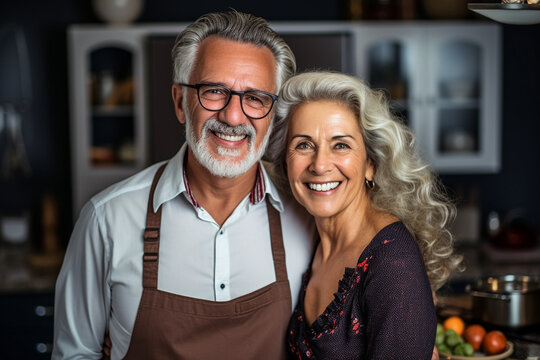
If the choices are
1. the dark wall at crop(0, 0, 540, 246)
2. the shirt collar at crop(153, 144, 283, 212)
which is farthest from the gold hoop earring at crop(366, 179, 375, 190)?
the dark wall at crop(0, 0, 540, 246)

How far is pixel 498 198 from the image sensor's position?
449 centimetres

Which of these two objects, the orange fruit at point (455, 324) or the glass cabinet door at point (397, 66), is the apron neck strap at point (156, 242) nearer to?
the orange fruit at point (455, 324)

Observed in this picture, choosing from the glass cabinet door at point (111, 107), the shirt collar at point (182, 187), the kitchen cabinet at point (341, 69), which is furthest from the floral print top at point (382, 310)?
the glass cabinet door at point (111, 107)

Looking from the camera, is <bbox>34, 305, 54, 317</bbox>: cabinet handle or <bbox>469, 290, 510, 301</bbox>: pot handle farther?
<bbox>34, 305, 54, 317</bbox>: cabinet handle

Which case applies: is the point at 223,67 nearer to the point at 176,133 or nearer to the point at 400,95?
the point at 176,133

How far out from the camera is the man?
6.15 feet

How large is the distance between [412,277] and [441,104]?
260 cm

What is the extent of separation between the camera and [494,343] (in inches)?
76.6

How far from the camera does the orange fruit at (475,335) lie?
2.00 m

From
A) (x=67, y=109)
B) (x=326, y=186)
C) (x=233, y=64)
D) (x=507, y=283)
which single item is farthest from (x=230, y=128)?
(x=67, y=109)

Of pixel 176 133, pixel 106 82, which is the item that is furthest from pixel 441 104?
pixel 106 82

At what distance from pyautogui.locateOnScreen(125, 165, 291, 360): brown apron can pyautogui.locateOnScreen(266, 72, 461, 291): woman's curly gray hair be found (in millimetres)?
435

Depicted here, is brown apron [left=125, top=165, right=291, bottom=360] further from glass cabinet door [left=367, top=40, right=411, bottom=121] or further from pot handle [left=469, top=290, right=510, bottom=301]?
glass cabinet door [left=367, top=40, right=411, bottom=121]

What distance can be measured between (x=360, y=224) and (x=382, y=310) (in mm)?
323
